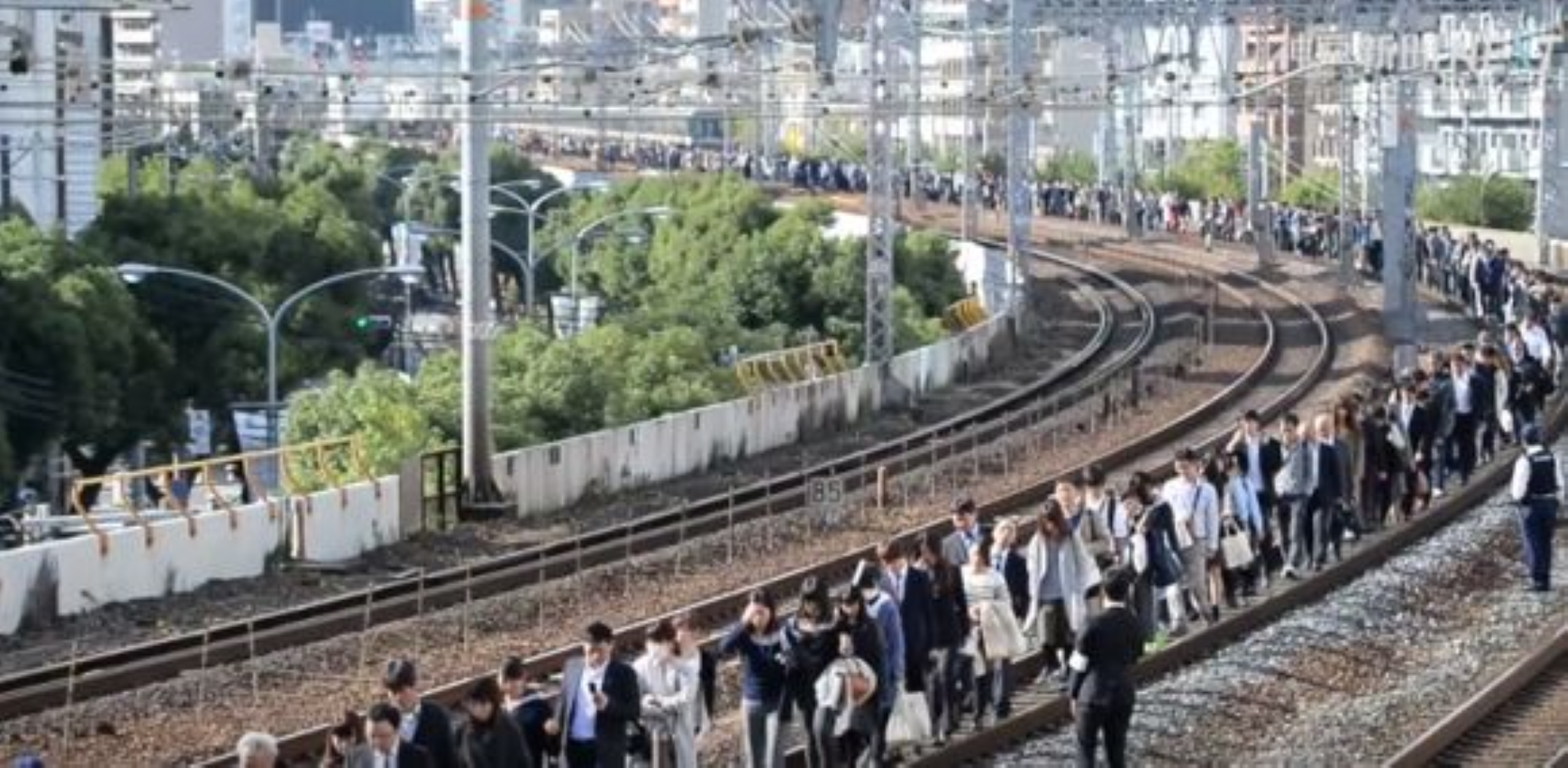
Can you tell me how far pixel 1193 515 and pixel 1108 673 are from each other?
4.40 m

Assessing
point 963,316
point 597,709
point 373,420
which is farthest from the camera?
point 963,316

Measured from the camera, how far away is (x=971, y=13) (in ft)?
220

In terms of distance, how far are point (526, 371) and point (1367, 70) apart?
16.2m

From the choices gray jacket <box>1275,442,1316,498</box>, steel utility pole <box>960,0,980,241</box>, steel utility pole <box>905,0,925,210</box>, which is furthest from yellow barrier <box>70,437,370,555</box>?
steel utility pole <box>960,0,980,241</box>

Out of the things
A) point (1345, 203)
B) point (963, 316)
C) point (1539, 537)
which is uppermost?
point (1345, 203)

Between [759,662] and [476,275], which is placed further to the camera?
[476,275]

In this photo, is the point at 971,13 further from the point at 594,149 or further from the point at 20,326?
the point at 594,149

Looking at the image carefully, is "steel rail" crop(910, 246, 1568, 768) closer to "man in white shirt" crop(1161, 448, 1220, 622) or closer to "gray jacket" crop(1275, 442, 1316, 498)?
"man in white shirt" crop(1161, 448, 1220, 622)

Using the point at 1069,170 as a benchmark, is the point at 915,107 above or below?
above

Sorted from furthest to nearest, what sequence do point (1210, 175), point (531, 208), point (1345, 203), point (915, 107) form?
1. point (1210, 175)
2. point (531, 208)
3. point (1345, 203)
4. point (915, 107)

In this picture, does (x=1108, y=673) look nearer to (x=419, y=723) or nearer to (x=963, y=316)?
(x=419, y=723)

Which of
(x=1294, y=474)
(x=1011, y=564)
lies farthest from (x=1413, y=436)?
(x=1011, y=564)

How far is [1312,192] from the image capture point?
86750 millimetres

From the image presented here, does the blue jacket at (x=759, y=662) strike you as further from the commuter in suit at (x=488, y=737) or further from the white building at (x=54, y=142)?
the white building at (x=54, y=142)
